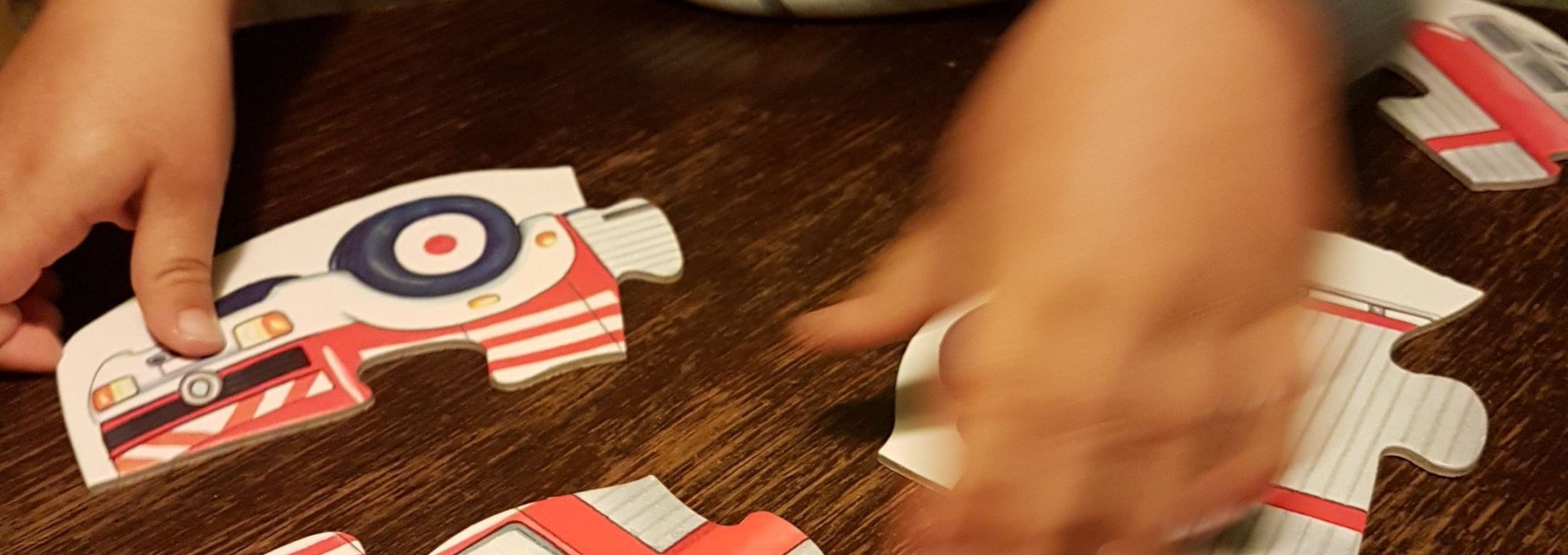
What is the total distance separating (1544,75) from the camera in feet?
2.06

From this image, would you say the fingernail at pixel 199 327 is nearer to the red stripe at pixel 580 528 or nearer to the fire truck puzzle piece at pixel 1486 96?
the red stripe at pixel 580 528

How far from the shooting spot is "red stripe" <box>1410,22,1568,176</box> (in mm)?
592

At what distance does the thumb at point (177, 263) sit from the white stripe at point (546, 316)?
117 millimetres

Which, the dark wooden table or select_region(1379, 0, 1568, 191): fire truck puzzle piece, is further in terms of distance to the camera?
select_region(1379, 0, 1568, 191): fire truck puzzle piece

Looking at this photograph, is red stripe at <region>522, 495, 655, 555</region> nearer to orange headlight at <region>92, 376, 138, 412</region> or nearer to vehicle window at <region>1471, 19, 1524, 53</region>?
orange headlight at <region>92, 376, 138, 412</region>

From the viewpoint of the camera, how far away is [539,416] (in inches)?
19.3

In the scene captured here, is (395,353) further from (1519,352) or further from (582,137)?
(1519,352)

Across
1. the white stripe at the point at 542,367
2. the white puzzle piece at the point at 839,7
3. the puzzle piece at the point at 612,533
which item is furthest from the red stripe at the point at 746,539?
the white puzzle piece at the point at 839,7

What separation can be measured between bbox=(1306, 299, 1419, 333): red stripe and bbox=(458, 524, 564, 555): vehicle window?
33 centimetres

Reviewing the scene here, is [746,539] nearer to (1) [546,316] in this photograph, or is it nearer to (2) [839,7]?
(1) [546,316]

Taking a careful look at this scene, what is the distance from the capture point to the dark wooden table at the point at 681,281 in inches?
17.8

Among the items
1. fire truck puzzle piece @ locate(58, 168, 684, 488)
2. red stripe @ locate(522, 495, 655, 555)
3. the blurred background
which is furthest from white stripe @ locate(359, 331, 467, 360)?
the blurred background

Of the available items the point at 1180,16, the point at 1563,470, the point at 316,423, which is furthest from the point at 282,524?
the point at 1563,470

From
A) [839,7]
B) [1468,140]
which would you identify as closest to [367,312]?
[839,7]
